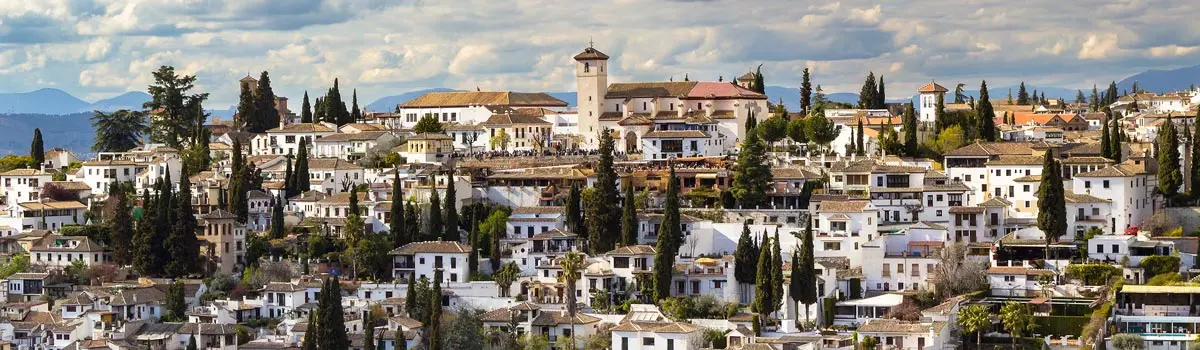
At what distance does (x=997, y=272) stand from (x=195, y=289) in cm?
2164

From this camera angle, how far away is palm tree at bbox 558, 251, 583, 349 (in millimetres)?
45656

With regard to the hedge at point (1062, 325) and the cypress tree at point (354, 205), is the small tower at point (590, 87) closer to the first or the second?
the cypress tree at point (354, 205)

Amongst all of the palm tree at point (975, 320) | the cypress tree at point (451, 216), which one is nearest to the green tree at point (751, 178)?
the cypress tree at point (451, 216)

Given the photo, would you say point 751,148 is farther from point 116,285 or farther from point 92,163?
point 92,163

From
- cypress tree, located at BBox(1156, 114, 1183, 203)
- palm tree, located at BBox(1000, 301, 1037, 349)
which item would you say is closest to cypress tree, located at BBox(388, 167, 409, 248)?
palm tree, located at BBox(1000, 301, 1037, 349)

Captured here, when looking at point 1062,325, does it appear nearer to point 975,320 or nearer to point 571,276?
point 975,320

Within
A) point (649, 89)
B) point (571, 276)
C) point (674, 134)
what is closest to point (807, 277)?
point (571, 276)

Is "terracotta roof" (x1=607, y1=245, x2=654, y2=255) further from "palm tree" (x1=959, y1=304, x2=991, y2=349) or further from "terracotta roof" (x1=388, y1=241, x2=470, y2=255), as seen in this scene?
"palm tree" (x1=959, y1=304, x2=991, y2=349)

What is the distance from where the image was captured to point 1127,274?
46.2m

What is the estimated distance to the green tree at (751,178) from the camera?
52.3m

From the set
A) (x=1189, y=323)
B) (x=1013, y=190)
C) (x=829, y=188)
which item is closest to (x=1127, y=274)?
(x=1189, y=323)

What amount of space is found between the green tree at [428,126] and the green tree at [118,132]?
40.5 ft

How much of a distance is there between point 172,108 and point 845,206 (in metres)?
31.7

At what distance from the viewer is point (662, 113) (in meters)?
63.8
